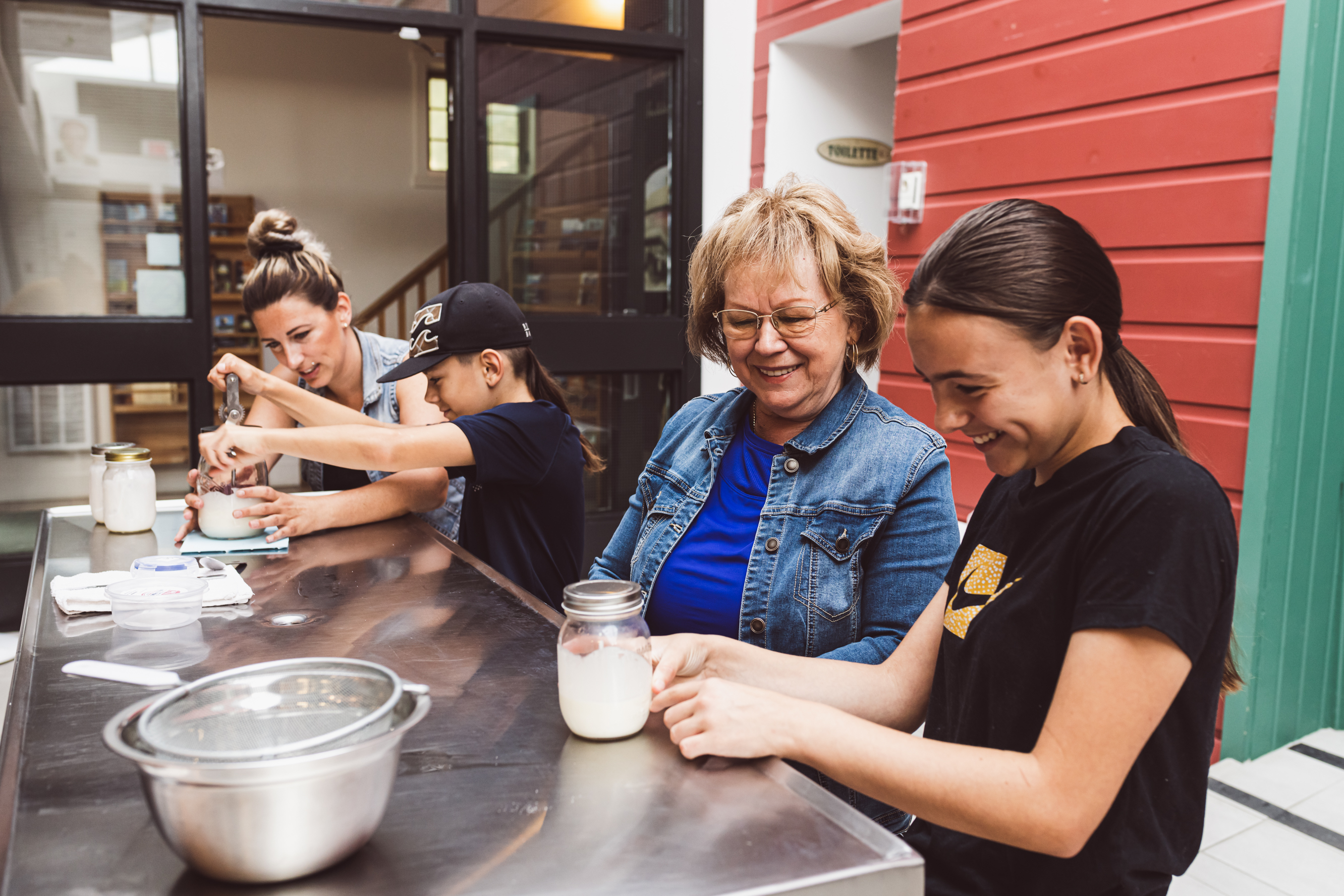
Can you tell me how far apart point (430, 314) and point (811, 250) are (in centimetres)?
88

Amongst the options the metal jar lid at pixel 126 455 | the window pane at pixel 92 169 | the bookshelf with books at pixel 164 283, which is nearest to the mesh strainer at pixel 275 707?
the metal jar lid at pixel 126 455

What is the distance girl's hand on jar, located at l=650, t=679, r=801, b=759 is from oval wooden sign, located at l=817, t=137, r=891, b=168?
3.53m

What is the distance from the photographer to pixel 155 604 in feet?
4.51

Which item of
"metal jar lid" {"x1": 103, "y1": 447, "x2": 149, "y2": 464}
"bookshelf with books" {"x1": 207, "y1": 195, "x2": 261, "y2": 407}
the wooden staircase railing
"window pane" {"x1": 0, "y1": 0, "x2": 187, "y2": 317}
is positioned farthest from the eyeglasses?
"bookshelf with books" {"x1": 207, "y1": 195, "x2": 261, "y2": 407}

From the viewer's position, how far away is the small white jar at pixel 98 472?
2041mm

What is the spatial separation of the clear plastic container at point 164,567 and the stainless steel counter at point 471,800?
97mm

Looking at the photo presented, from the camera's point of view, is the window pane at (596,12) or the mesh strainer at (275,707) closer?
the mesh strainer at (275,707)

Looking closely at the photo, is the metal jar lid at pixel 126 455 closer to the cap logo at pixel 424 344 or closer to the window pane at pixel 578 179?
the cap logo at pixel 424 344

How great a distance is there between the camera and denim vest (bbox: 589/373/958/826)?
1.42 m

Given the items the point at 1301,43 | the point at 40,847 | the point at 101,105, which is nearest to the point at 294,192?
the point at 101,105

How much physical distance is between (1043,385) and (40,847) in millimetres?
996

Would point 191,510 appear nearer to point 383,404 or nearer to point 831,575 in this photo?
point 383,404

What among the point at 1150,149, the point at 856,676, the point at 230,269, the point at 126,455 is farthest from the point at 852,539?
the point at 230,269

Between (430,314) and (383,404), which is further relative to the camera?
(383,404)
